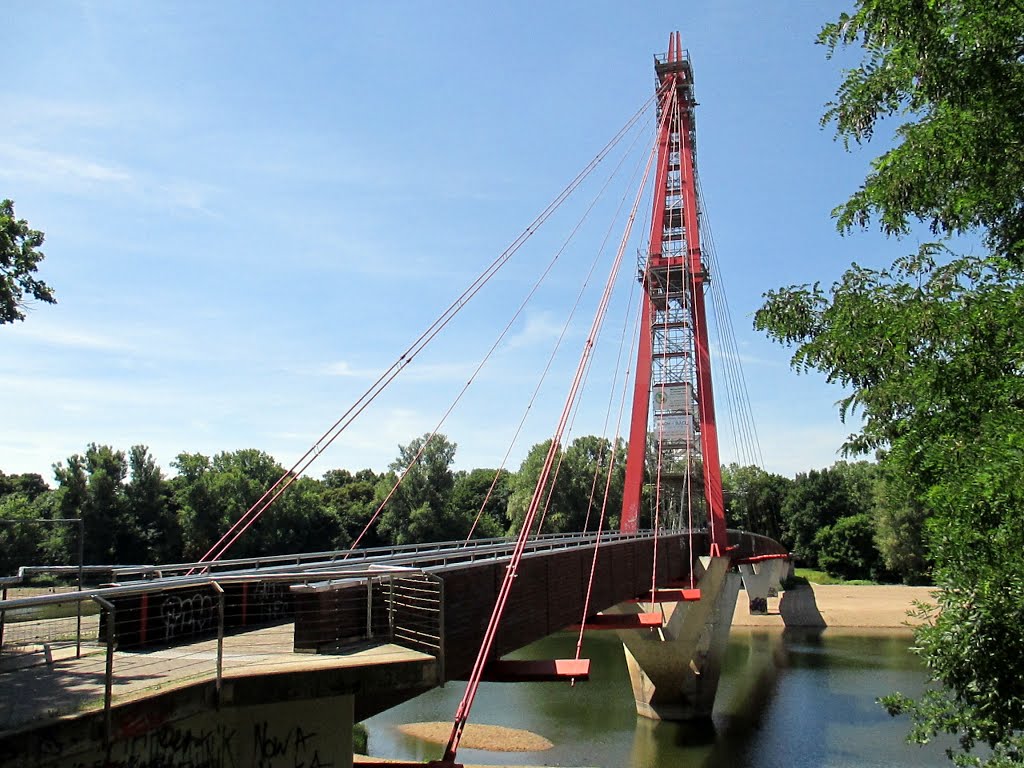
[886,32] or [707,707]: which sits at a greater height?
[886,32]

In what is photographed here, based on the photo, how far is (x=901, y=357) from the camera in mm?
6801

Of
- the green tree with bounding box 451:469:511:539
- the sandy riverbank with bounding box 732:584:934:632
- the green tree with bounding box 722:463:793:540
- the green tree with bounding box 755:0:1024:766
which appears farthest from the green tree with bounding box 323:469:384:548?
the green tree with bounding box 755:0:1024:766

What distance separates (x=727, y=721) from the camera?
1067 inches

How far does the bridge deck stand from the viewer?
5.16 metres

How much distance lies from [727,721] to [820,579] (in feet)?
133

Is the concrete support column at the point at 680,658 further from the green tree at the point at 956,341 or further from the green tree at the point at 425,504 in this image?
the green tree at the point at 425,504

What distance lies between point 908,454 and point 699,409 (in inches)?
877

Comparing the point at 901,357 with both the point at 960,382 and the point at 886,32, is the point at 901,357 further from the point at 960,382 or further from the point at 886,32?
the point at 886,32

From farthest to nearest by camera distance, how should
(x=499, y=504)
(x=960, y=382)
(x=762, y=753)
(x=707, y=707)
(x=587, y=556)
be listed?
(x=499, y=504) < (x=707, y=707) < (x=762, y=753) < (x=587, y=556) < (x=960, y=382)

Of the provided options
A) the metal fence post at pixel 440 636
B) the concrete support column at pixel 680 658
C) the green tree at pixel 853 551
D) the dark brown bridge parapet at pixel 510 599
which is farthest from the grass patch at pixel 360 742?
the green tree at pixel 853 551

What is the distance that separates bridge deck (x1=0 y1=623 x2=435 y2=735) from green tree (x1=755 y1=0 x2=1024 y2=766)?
189 inches

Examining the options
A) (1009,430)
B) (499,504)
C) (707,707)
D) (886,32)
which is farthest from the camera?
(499,504)

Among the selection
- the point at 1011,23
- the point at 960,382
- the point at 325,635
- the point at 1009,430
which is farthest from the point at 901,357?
the point at 325,635

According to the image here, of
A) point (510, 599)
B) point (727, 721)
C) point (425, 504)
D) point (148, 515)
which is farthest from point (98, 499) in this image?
point (510, 599)
